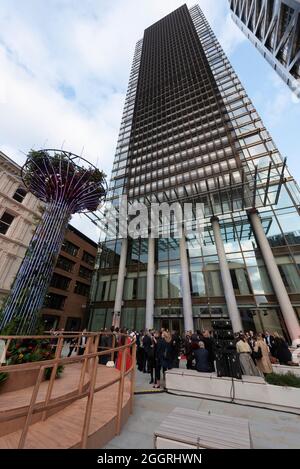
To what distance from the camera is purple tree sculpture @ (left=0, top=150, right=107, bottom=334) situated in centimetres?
624

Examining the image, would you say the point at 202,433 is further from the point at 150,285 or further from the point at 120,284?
the point at 120,284

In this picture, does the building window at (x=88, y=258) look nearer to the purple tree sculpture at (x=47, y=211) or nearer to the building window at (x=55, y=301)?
the building window at (x=55, y=301)

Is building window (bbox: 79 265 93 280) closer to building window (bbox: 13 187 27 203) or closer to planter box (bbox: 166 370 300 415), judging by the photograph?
building window (bbox: 13 187 27 203)

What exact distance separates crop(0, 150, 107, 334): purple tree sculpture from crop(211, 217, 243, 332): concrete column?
14398mm

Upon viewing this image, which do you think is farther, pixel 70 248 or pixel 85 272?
pixel 85 272

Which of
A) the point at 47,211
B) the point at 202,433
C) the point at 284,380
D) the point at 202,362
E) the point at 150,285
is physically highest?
the point at 150,285

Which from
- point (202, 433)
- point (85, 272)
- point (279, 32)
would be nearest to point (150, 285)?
point (85, 272)

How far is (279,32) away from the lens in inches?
674

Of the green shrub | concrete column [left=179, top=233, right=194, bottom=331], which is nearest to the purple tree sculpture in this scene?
→ the green shrub

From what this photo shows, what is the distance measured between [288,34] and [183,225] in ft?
60.7

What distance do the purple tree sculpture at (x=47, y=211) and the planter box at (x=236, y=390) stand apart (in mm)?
5128

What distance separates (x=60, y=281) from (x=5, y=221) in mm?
11249

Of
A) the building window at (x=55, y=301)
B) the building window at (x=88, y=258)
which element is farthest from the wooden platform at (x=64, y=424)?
the building window at (x=88, y=258)

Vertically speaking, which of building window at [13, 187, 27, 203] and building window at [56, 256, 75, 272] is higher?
building window at [13, 187, 27, 203]
